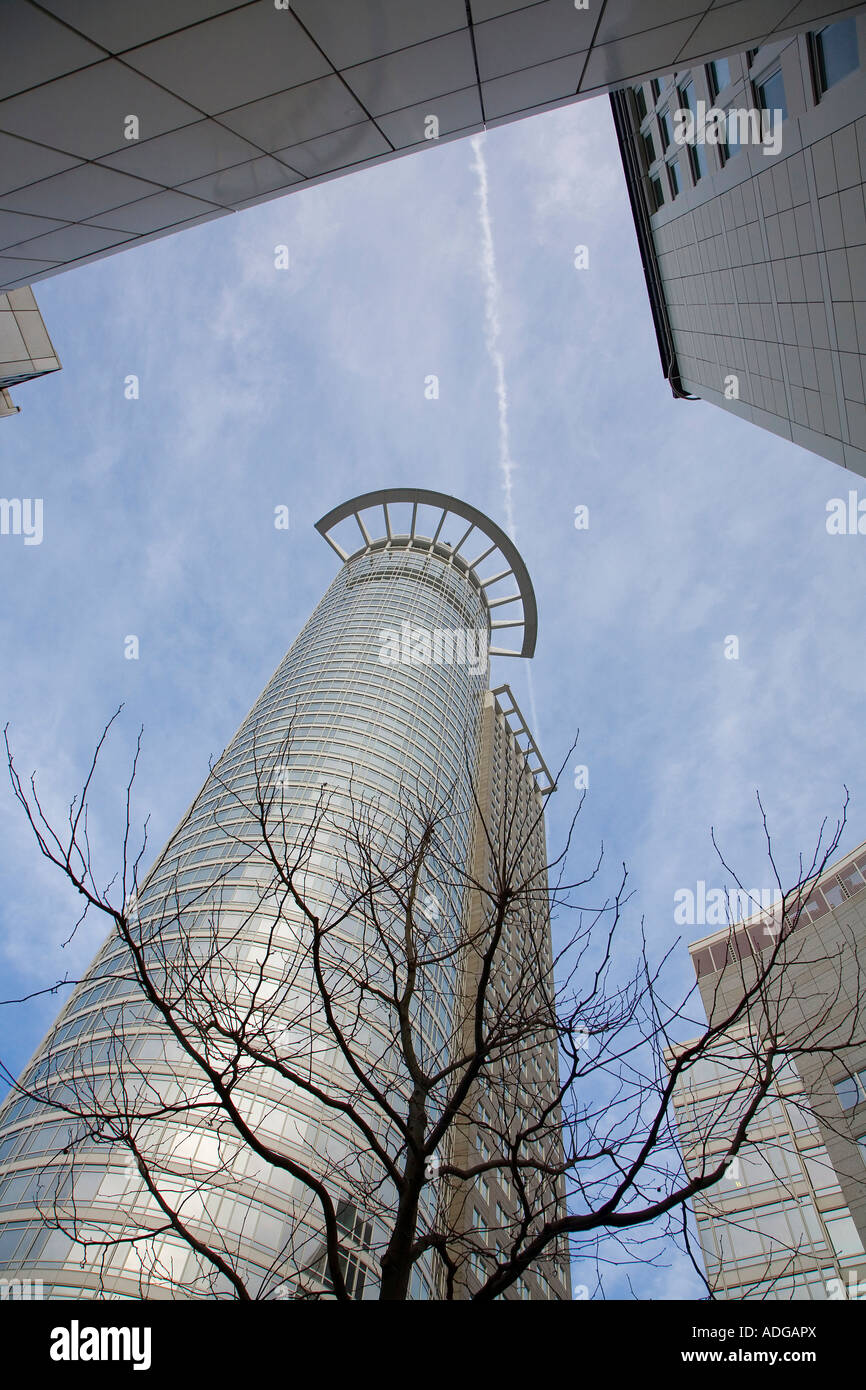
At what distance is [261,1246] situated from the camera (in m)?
19.6

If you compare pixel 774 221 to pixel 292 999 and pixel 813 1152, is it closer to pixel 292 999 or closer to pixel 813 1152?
pixel 292 999

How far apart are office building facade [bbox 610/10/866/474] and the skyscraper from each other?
10.7 m

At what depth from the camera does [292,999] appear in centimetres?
2592

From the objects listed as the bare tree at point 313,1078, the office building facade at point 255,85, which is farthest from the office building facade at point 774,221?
the bare tree at point 313,1078

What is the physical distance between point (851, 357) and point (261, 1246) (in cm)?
2516

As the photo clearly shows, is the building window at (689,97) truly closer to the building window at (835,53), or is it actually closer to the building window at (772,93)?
the building window at (772,93)

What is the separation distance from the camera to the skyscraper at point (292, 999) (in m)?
8.65

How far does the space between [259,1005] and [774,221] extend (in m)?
18.0

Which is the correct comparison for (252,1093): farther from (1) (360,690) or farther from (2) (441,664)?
(2) (441,664)

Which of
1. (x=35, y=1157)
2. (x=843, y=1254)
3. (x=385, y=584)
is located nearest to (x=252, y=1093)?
(x=35, y=1157)

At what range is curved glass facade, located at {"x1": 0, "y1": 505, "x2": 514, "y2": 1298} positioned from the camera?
14344 millimetres

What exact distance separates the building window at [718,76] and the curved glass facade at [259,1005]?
735 inches

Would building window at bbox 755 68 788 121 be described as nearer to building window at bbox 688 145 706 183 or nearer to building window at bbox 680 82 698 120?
building window at bbox 688 145 706 183

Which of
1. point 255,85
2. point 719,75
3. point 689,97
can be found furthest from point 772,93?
point 255,85
